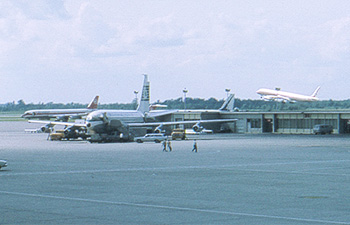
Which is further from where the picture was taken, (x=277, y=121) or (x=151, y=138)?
(x=277, y=121)

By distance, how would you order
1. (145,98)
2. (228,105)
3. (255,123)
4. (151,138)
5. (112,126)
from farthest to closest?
(228,105) → (255,123) → (145,98) → (112,126) → (151,138)

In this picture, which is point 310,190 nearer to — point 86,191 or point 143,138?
point 86,191

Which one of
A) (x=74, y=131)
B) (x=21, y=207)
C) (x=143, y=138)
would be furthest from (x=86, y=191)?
(x=74, y=131)

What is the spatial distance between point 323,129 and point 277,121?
1613 centimetres

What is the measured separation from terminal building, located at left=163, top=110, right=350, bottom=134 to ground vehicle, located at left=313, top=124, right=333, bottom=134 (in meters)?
3.00

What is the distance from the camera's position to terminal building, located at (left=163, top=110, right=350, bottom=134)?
118 meters

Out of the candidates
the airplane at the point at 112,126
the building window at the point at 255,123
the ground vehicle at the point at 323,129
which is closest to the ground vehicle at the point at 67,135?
the airplane at the point at 112,126

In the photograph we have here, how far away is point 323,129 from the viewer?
11150 centimetres

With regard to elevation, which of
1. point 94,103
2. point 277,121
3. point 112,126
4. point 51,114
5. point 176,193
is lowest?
point 176,193

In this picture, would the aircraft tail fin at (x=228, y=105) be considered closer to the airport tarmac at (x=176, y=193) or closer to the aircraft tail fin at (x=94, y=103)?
the aircraft tail fin at (x=94, y=103)

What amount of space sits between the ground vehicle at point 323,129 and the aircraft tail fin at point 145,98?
32.7 metres

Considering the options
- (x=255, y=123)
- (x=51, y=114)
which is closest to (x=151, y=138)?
(x=255, y=123)

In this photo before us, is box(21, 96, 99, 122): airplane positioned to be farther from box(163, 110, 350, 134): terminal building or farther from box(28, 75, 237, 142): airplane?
Result: box(28, 75, 237, 142): airplane

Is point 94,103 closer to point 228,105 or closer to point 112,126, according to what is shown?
point 228,105
